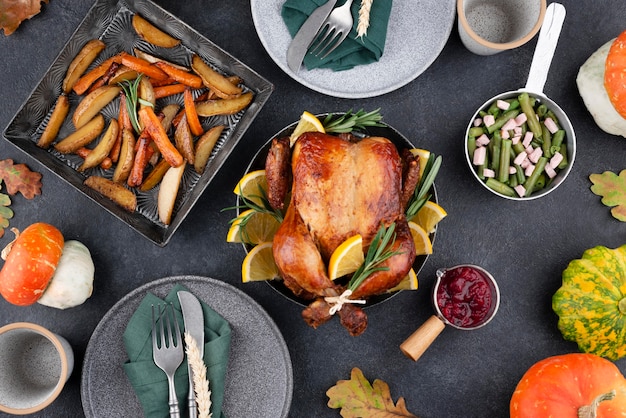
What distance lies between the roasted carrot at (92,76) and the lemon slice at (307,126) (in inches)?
28.2

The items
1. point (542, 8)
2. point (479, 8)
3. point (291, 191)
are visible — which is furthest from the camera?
point (479, 8)

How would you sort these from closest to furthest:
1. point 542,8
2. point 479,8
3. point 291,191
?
point 291,191 → point 542,8 → point 479,8

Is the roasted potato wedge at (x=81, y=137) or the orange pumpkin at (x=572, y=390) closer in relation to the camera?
the orange pumpkin at (x=572, y=390)

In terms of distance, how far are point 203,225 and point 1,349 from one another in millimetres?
790

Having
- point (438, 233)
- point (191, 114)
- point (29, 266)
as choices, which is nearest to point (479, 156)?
point (438, 233)

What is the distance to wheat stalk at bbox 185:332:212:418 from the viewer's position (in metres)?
1.97

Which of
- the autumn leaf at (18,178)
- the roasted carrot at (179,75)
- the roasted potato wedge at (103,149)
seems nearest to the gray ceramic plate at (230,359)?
the roasted potato wedge at (103,149)

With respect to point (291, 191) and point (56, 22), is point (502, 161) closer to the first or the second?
point (291, 191)

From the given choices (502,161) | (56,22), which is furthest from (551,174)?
(56,22)

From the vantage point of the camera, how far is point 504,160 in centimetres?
214

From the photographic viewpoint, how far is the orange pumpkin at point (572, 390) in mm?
1955

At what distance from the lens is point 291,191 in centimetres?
192

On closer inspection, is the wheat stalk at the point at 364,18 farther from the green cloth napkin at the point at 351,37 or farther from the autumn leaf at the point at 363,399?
the autumn leaf at the point at 363,399

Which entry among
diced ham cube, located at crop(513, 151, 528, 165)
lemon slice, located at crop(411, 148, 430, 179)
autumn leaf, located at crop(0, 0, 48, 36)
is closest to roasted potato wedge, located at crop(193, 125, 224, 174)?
lemon slice, located at crop(411, 148, 430, 179)
